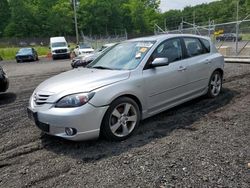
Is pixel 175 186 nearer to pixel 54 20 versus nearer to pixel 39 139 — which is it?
pixel 39 139

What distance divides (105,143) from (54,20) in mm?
75839

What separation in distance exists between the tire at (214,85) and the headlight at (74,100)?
3458mm

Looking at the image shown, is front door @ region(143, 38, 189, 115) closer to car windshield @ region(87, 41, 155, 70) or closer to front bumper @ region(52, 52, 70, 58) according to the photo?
car windshield @ region(87, 41, 155, 70)

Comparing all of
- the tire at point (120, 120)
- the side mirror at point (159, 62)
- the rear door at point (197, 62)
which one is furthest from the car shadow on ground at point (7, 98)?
the rear door at point (197, 62)

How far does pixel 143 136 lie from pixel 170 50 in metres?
1.87

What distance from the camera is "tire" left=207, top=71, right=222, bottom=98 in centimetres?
695

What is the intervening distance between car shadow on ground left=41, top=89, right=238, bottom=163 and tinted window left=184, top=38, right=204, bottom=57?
1111 mm

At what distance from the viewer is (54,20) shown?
76125 millimetres

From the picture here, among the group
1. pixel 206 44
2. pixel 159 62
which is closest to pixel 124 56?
pixel 159 62

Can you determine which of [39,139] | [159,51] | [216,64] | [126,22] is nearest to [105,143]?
[39,139]

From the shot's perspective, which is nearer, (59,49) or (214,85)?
(214,85)

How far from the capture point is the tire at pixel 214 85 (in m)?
6.95

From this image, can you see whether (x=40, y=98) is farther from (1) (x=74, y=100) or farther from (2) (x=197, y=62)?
(2) (x=197, y=62)

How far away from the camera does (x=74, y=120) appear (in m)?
4.34
